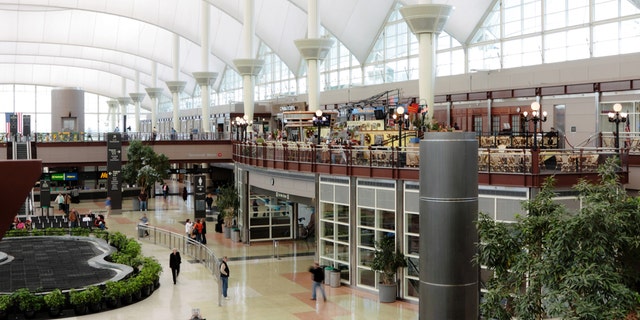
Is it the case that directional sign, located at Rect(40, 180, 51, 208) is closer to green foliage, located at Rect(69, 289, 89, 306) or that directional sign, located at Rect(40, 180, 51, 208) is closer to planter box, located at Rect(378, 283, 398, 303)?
green foliage, located at Rect(69, 289, 89, 306)

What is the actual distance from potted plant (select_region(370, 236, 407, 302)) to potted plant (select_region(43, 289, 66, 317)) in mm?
9691

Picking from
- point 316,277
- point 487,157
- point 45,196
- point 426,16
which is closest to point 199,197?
point 45,196

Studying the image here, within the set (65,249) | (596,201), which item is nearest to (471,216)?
(596,201)

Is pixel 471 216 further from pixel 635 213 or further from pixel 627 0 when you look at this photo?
pixel 627 0

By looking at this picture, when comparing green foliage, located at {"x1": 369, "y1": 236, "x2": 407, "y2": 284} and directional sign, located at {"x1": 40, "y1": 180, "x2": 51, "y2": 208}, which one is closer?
green foliage, located at {"x1": 369, "y1": 236, "x2": 407, "y2": 284}

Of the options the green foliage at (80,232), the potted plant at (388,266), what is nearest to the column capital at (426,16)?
the potted plant at (388,266)

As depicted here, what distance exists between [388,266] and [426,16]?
465 inches

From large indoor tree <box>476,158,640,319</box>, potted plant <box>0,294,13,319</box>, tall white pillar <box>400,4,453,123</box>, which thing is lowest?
potted plant <box>0,294,13,319</box>

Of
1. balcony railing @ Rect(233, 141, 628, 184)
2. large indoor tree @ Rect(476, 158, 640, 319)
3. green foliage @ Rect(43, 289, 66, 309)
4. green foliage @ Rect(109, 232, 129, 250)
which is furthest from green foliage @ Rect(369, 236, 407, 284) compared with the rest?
green foliage @ Rect(109, 232, 129, 250)

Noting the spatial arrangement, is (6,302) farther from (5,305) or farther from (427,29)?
(427,29)

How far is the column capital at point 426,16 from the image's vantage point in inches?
1179

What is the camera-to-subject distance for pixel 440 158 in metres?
12.0

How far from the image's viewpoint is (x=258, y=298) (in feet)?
77.3

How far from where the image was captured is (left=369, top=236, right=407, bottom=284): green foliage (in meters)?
23.4
